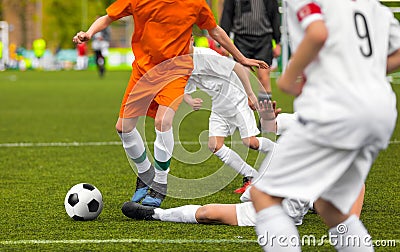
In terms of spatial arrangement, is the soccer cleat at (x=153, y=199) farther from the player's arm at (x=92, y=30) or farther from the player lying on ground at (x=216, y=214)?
the player's arm at (x=92, y=30)

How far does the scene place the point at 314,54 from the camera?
3.33 meters

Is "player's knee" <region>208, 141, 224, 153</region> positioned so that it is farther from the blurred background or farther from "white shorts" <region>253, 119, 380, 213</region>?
the blurred background

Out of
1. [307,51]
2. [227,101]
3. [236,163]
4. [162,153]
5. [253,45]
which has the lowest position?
[253,45]

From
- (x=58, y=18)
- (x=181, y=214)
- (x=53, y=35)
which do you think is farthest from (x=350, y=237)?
(x=58, y=18)

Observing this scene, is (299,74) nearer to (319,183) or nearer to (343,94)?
(343,94)

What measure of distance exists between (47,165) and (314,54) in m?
5.75

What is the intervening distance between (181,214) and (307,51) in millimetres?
2426

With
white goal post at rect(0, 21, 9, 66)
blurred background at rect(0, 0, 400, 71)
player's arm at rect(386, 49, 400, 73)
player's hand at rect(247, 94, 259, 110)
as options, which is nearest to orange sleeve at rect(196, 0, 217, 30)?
player's hand at rect(247, 94, 259, 110)

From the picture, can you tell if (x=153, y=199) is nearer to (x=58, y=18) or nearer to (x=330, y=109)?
(x=330, y=109)

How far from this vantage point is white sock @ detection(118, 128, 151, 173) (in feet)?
20.7

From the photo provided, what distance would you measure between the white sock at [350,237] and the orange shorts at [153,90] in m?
2.62

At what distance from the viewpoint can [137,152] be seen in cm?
641

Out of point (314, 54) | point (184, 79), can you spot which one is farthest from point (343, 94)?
point (184, 79)

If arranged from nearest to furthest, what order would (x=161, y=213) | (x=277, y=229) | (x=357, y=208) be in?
(x=277, y=229), (x=357, y=208), (x=161, y=213)
